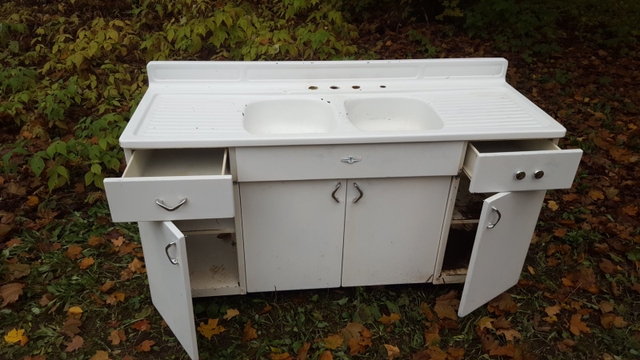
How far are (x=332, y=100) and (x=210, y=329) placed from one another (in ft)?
4.18

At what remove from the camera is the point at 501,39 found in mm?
5535

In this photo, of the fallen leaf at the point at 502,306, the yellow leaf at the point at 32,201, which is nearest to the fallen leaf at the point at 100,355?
the yellow leaf at the point at 32,201

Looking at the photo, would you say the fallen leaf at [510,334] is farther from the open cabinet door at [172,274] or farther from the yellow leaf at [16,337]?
the yellow leaf at [16,337]

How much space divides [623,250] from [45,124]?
4.18 metres

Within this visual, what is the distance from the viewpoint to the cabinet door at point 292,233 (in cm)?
208

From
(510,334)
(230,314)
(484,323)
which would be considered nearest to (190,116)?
(230,314)

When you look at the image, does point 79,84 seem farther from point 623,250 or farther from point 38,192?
point 623,250

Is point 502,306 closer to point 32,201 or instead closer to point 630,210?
point 630,210

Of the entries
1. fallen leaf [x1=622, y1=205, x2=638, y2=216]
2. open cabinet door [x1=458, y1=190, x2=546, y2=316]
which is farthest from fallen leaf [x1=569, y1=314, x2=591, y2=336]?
fallen leaf [x1=622, y1=205, x2=638, y2=216]

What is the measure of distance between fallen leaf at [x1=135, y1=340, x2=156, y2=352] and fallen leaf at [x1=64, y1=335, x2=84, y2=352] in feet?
0.89

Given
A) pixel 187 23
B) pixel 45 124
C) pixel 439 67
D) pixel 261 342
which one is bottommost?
pixel 261 342

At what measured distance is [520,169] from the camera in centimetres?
196

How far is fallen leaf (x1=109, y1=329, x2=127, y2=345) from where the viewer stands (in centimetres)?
222

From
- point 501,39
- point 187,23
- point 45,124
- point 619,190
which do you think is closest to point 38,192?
point 45,124
